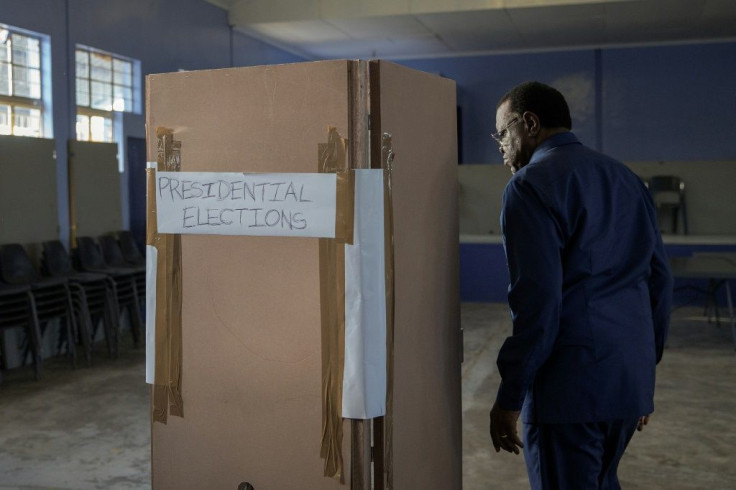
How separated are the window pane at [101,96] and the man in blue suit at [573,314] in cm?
626

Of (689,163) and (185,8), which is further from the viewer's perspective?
(689,163)

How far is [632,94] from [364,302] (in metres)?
11.4

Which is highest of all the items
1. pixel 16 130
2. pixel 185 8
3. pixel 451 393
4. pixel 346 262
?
pixel 185 8

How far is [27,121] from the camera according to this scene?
21.4ft

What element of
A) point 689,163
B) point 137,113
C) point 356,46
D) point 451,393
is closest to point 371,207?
point 451,393

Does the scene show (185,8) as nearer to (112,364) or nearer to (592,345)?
(112,364)

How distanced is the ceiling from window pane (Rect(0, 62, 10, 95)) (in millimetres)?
3180

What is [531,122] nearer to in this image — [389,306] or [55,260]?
[389,306]

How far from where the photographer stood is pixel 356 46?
11469 millimetres

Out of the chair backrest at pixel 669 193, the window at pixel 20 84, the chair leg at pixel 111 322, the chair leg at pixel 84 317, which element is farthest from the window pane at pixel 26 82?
the chair backrest at pixel 669 193

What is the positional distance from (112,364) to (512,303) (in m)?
5.02

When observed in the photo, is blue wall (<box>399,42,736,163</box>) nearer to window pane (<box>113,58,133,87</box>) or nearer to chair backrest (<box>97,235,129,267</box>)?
window pane (<box>113,58,133,87</box>)

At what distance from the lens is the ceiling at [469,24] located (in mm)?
9258

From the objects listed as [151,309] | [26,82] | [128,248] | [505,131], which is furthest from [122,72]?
[151,309]
